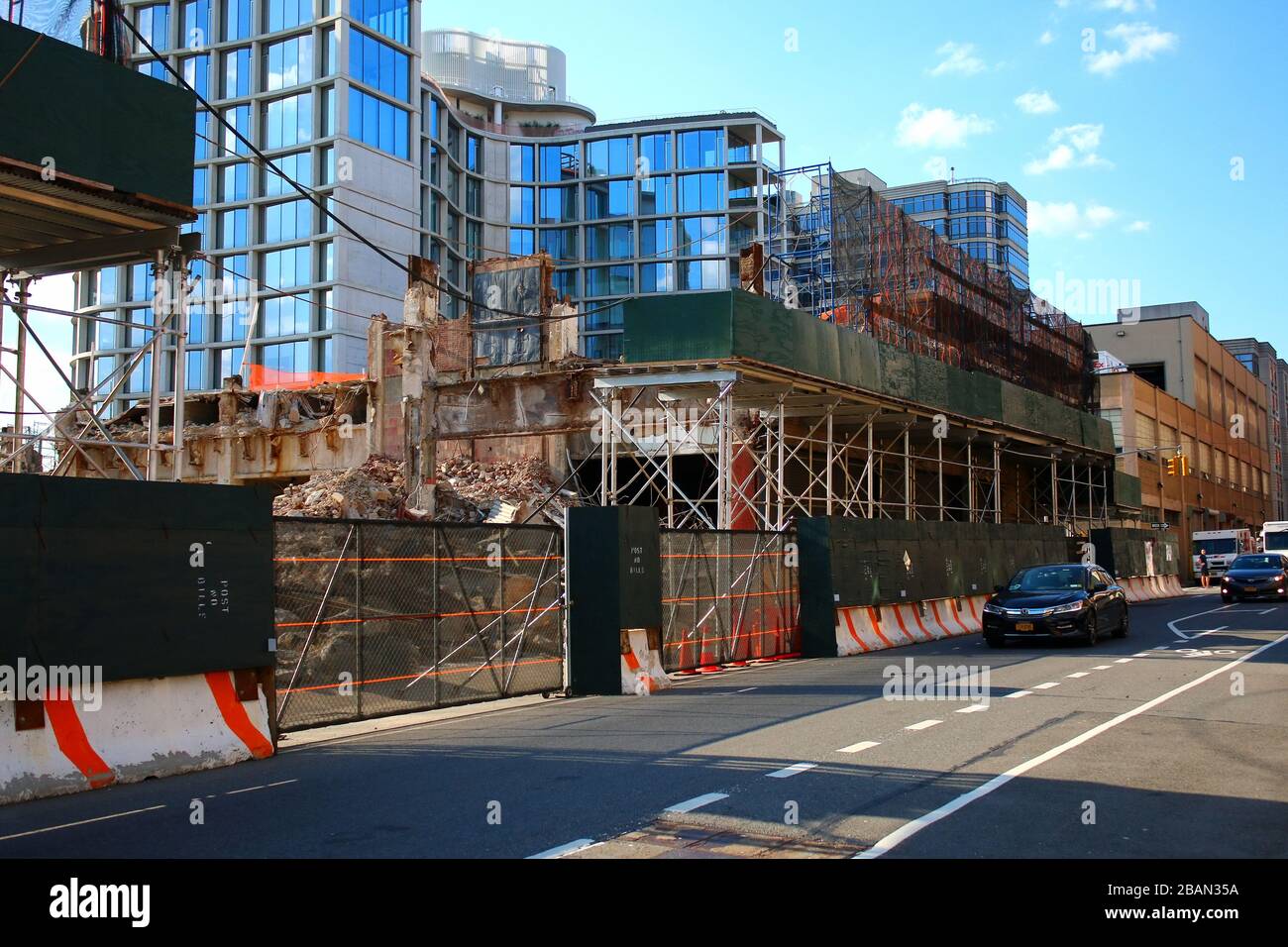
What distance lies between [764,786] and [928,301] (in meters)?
29.2

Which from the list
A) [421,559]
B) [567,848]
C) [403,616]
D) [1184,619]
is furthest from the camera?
[1184,619]

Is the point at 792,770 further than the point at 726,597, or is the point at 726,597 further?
the point at 726,597

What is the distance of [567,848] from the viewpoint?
6.96 m

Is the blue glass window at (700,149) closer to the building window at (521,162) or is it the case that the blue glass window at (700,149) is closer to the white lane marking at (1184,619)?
the building window at (521,162)

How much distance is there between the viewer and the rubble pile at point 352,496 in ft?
98.1

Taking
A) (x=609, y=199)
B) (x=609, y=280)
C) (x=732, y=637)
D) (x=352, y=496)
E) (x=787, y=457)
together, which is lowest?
(x=732, y=637)

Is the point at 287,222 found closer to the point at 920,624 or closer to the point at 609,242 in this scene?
the point at 609,242

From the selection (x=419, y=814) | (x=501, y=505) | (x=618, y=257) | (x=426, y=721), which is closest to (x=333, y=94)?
(x=618, y=257)

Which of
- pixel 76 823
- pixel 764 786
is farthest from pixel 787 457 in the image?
pixel 76 823

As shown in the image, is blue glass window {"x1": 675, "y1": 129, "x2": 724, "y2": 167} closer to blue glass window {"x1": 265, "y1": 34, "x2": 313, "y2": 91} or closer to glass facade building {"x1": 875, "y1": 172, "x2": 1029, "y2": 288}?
blue glass window {"x1": 265, "y1": 34, "x2": 313, "y2": 91}

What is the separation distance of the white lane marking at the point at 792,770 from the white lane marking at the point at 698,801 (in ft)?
2.72

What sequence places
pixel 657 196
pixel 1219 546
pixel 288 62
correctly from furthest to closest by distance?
pixel 657 196, pixel 288 62, pixel 1219 546

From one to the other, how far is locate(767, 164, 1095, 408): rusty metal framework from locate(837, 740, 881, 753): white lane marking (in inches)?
877
